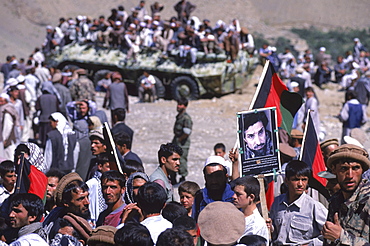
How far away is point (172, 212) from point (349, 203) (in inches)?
54.5

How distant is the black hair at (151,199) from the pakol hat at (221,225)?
54 cm

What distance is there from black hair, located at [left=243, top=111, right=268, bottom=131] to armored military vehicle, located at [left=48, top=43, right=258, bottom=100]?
12626 mm

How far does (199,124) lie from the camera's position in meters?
16.2

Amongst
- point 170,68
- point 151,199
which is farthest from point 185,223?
point 170,68

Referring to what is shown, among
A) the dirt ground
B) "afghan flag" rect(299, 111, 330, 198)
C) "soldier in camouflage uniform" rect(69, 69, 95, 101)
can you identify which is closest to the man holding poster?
"afghan flag" rect(299, 111, 330, 198)

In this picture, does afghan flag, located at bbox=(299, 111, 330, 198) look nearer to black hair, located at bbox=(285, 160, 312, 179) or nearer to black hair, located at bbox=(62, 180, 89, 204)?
black hair, located at bbox=(285, 160, 312, 179)

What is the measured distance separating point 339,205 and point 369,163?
0.43 meters

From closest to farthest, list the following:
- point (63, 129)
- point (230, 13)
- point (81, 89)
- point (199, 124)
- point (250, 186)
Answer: point (250, 186), point (63, 129), point (81, 89), point (199, 124), point (230, 13)

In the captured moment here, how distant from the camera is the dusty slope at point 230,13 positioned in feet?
152

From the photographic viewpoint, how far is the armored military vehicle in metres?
18.5

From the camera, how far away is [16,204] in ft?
15.5

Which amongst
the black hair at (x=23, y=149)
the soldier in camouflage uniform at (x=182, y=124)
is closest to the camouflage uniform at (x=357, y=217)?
the black hair at (x=23, y=149)

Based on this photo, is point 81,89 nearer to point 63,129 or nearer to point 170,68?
point 170,68

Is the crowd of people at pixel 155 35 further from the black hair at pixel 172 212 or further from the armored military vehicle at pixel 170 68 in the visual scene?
the black hair at pixel 172 212
